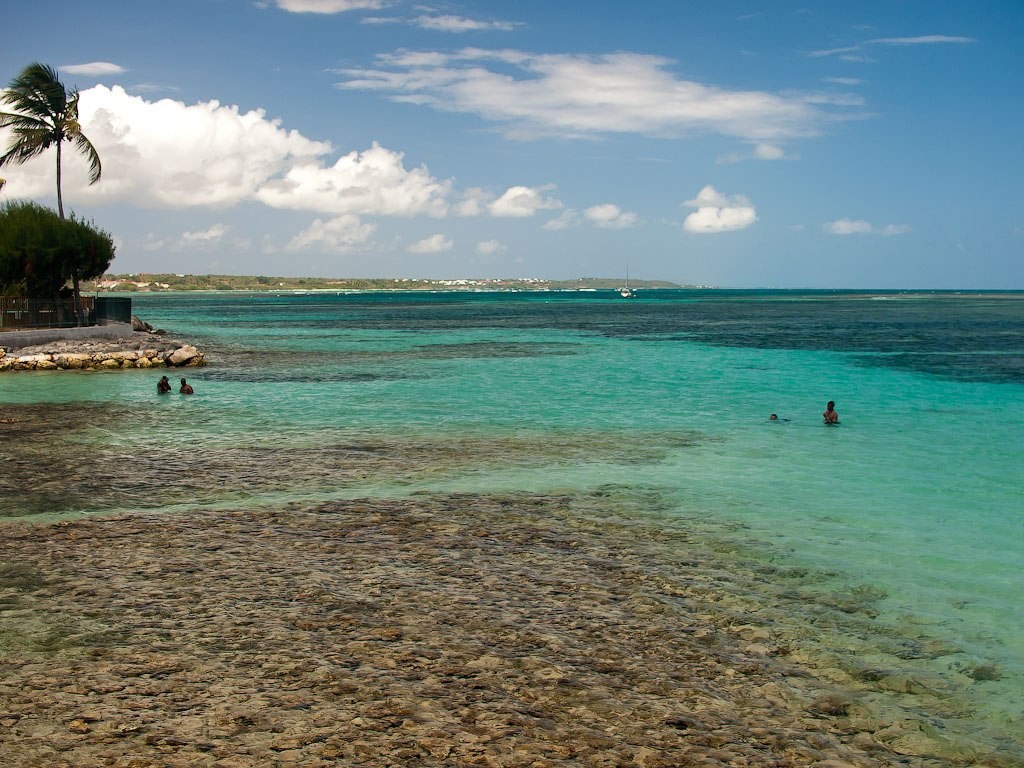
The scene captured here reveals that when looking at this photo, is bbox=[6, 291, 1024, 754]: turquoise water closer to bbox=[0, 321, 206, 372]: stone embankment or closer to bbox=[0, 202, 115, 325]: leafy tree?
bbox=[0, 321, 206, 372]: stone embankment

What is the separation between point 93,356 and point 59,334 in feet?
11.6

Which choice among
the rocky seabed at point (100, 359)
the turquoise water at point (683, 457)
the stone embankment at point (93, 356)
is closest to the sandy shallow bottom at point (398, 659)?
the turquoise water at point (683, 457)

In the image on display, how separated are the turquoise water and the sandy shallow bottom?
1199 mm

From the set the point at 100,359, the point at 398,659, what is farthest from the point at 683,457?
the point at 100,359

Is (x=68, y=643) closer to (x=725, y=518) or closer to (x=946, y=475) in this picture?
(x=725, y=518)

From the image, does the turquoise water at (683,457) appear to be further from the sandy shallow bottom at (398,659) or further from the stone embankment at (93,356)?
the stone embankment at (93,356)

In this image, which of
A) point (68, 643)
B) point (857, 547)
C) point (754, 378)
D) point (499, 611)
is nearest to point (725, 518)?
point (857, 547)

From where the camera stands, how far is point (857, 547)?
460 inches

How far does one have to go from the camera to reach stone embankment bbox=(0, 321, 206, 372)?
35844 mm

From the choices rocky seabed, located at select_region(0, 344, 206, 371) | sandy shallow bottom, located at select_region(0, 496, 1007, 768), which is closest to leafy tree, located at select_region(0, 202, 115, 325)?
rocky seabed, located at select_region(0, 344, 206, 371)

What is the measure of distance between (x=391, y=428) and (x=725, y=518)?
10756 millimetres

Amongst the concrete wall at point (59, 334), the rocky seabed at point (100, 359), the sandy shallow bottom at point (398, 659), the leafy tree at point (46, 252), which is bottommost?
the sandy shallow bottom at point (398, 659)

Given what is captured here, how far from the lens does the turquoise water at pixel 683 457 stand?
9.63m

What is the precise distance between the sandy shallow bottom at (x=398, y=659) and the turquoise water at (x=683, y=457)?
3.94ft
